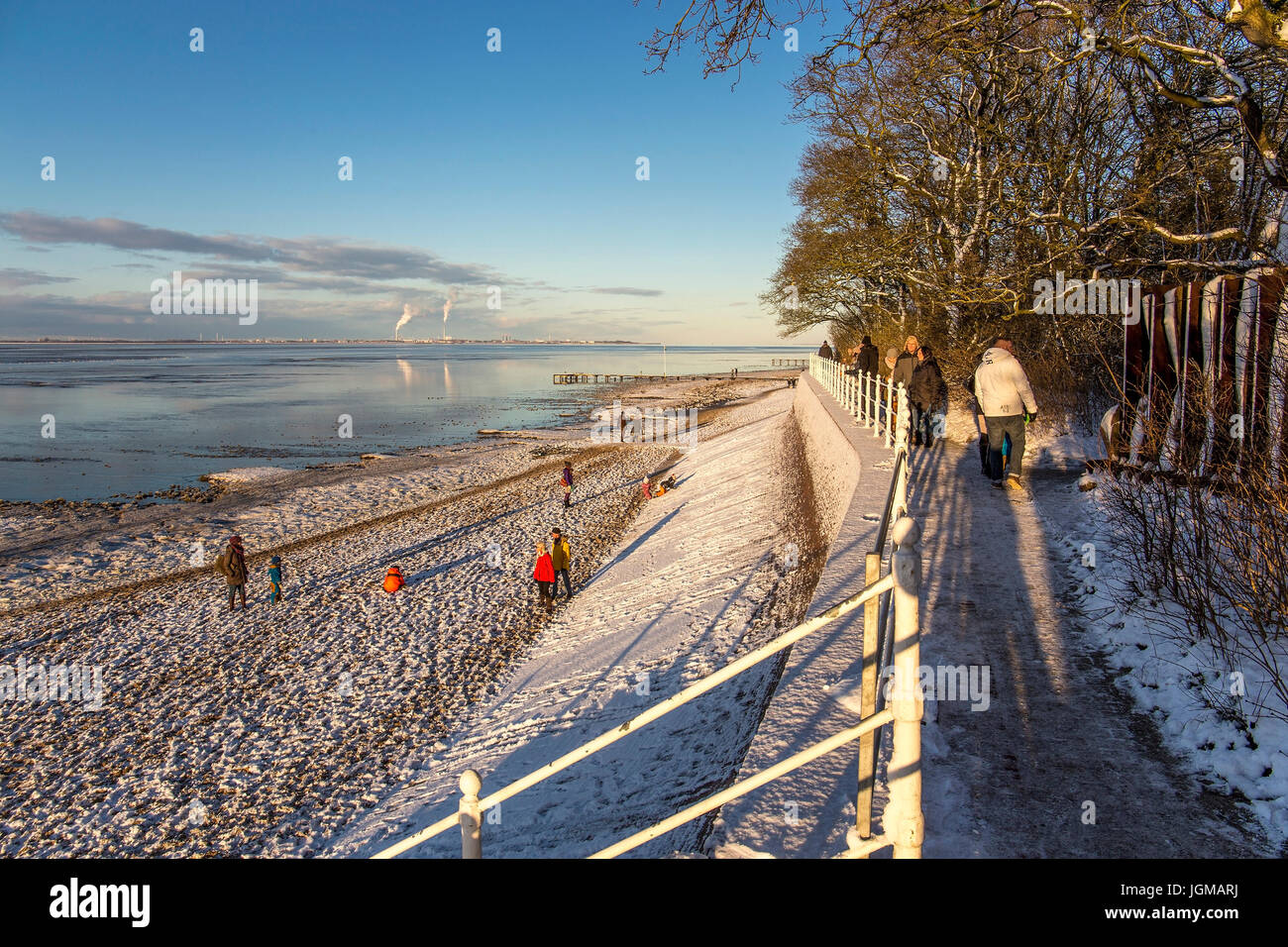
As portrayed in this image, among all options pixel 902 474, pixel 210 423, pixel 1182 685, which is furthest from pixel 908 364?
pixel 210 423

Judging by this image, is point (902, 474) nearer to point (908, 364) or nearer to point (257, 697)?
point (908, 364)

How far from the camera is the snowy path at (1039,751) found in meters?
3.20

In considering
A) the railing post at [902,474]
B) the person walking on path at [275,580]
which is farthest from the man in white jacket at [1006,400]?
the person walking on path at [275,580]

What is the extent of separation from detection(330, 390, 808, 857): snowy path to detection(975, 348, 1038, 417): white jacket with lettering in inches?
140

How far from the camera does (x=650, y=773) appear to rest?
6.62m

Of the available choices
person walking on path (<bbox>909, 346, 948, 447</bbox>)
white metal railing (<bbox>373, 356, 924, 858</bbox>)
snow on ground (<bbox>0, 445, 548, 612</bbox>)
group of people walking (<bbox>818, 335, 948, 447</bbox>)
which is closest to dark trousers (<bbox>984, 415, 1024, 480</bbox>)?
group of people walking (<bbox>818, 335, 948, 447</bbox>)

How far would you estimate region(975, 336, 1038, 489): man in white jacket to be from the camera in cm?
915

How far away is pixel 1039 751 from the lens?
3.91 meters

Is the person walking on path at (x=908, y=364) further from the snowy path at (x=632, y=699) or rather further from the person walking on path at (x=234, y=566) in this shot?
the person walking on path at (x=234, y=566)

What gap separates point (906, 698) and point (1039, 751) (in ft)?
7.89

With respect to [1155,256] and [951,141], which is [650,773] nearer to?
[1155,256]
